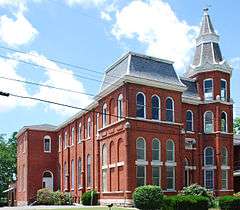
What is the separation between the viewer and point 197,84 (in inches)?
1827

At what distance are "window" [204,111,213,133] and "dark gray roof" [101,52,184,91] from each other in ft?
17.3

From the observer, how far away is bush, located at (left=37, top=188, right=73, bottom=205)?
169 ft

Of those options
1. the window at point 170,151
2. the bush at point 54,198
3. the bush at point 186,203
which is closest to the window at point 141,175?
the window at point 170,151

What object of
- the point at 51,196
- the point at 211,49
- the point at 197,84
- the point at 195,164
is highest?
the point at 211,49

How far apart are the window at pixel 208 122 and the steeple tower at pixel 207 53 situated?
4.32 metres

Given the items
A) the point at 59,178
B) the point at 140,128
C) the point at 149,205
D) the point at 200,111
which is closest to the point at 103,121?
the point at 140,128

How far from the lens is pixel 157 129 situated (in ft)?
131

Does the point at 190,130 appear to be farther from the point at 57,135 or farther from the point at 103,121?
the point at 57,135

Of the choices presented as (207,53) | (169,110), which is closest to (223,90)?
(207,53)

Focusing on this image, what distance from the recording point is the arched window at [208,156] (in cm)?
4524

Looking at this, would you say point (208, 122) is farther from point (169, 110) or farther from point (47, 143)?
point (47, 143)

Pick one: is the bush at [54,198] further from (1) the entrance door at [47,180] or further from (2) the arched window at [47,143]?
(2) the arched window at [47,143]

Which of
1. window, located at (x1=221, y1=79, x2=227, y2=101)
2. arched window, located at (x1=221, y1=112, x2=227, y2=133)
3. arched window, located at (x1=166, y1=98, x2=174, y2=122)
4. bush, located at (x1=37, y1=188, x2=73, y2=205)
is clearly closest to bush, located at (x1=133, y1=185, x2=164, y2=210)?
arched window, located at (x1=166, y1=98, x2=174, y2=122)

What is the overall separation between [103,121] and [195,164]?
31.6ft
